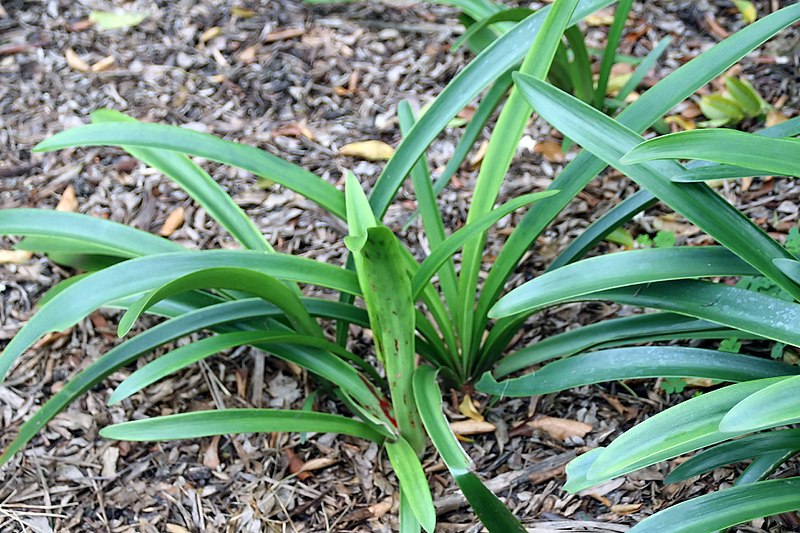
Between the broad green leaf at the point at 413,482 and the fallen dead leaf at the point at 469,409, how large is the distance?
25 cm

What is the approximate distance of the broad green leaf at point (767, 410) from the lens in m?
1.15

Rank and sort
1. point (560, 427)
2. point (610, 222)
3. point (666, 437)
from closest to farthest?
point (666, 437) → point (610, 222) → point (560, 427)

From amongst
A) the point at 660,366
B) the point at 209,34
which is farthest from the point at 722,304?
the point at 209,34

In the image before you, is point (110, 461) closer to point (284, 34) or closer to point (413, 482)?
point (413, 482)

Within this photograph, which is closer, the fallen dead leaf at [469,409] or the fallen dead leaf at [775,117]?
the fallen dead leaf at [469,409]

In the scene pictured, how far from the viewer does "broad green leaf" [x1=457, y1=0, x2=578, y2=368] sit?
1663 mm

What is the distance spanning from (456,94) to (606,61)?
0.84m

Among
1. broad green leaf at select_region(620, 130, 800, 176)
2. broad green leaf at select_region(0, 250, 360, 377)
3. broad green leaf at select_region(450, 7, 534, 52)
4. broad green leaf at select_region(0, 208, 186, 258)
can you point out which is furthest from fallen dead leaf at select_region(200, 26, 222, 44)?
broad green leaf at select_region(620, 130, 800, 176)

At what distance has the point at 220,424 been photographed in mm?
1618

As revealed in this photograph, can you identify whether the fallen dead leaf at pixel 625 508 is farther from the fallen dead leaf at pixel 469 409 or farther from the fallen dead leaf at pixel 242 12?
the fallen dead leaf at pixel 242 12

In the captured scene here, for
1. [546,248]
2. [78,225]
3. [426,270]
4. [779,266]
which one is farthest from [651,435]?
[78,225]

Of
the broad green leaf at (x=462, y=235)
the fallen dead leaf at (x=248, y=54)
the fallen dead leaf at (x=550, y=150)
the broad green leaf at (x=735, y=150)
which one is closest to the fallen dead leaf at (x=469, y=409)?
the broad green leaf at (x=462, y=235)

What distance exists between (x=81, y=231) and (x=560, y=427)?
49.2 inches

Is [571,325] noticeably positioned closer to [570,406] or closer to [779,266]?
[570,406]
